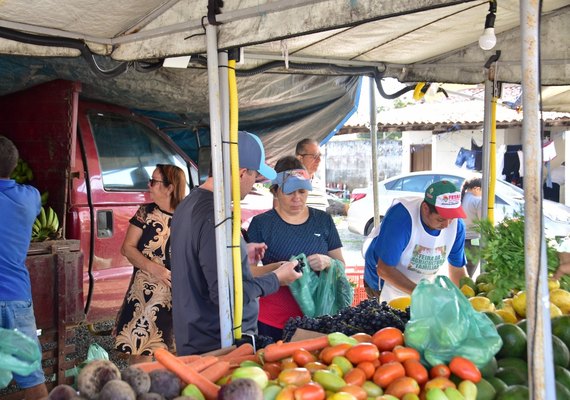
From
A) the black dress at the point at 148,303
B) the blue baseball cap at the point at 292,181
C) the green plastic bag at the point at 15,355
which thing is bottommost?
the black dress at the point at 148,303

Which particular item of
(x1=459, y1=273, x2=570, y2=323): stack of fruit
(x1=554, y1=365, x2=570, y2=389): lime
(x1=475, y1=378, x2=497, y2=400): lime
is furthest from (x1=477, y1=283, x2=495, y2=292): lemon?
(x1=475, y1=378, x2=497, y2=400): lime

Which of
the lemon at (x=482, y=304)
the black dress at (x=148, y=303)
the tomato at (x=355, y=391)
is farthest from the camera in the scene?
the black dress at (x=148, y=303)

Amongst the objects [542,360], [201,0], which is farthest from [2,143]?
[542,360]

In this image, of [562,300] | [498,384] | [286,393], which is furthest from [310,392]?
[562,300]

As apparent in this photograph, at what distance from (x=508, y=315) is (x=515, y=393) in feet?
2.62

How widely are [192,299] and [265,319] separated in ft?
3.92

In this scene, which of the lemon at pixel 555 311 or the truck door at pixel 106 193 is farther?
the truck door at pixel 106 193

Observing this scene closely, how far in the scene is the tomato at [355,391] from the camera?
77.7 inches

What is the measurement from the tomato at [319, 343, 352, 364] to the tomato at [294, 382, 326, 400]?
1.09ft

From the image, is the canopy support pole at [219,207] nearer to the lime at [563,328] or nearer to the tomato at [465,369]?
the tomato at [465,369]

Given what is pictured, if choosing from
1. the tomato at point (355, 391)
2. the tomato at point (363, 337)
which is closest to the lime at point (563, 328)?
the tomato at point (363, 337)

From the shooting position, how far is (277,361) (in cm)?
241

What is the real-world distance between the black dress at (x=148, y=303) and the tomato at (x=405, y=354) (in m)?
2.38

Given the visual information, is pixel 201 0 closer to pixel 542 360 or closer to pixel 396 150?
pixel 542 360
